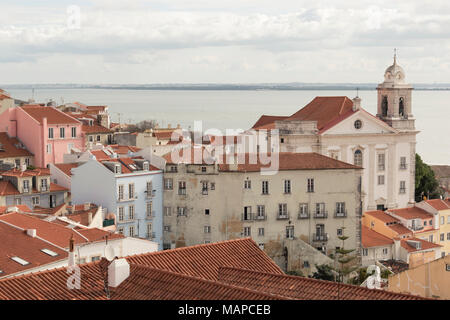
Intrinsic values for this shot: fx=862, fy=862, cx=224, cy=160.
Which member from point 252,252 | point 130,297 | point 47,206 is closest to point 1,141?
point 47,206

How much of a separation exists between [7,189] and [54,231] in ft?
34.0

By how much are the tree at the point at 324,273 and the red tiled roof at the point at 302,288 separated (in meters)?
15.3

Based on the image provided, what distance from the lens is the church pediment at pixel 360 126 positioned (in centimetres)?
3997

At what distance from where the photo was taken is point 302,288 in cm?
954

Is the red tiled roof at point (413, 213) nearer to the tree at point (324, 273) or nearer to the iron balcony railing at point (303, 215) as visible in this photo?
the iron balcony railing at point (303, 215)

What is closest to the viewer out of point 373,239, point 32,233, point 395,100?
point 32,233

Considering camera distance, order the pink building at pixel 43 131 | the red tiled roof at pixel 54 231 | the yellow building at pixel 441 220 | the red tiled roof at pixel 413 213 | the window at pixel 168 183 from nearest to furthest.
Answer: the red tiled roof at pixel 54 231 → the window at pixel 168 183 → the red tiled roof at pixel 413 213 → the yellow building at pixel 441 220 → the pink building at pixel 43 131

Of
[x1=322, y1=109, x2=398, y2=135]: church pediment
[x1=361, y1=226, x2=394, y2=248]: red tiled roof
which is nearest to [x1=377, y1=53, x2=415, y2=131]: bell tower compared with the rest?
[x1=322, y1=109, x2=398, y2=135]: church pediment

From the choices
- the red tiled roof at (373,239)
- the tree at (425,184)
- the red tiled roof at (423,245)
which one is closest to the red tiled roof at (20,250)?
the red tiled roof at (373,239)

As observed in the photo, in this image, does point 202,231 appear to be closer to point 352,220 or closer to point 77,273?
point 352,220

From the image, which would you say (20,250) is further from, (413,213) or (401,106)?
(401,106)

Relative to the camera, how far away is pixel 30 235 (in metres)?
18.7

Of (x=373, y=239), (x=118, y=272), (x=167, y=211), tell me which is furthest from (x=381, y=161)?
(x=118, y=272)

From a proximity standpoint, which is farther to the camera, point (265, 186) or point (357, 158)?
point (357, 158)
